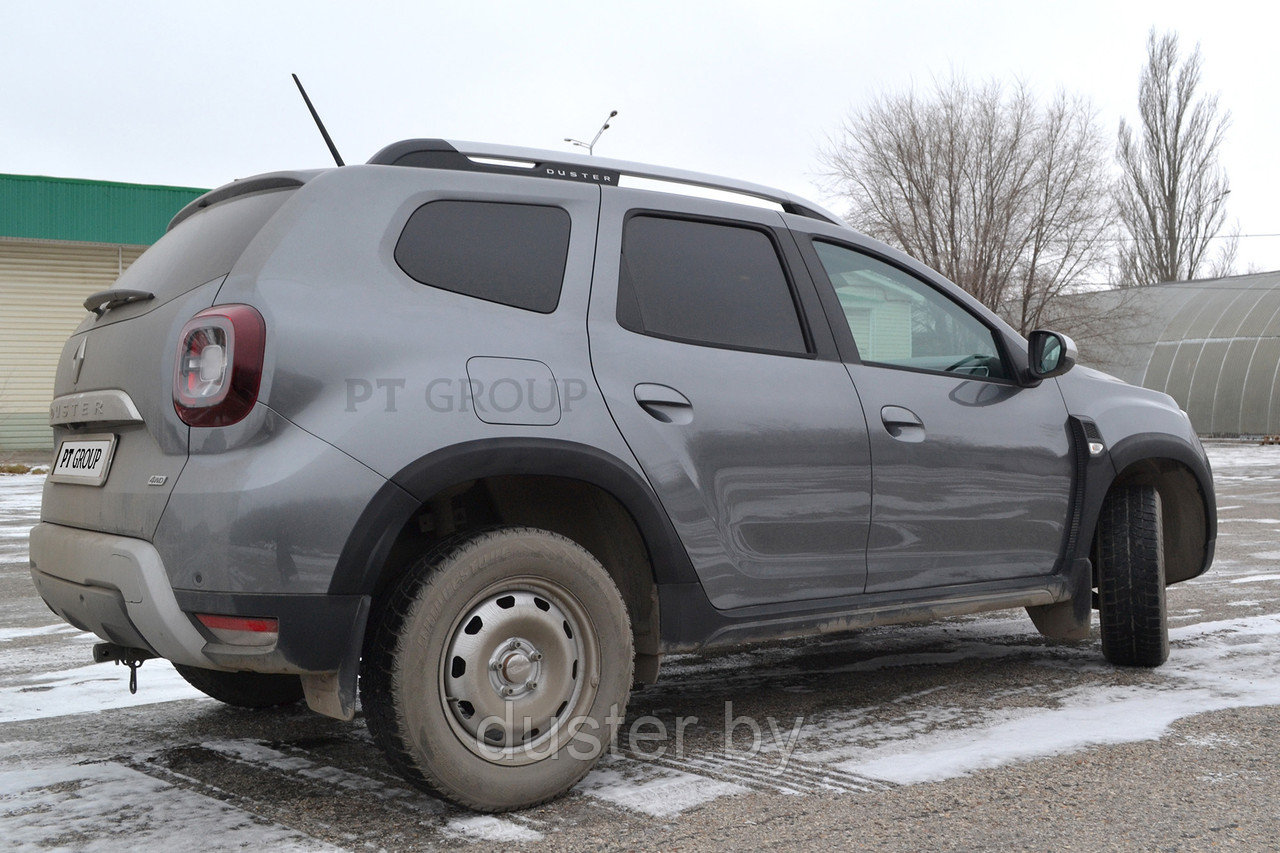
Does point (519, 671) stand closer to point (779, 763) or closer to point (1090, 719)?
point (779, 763)

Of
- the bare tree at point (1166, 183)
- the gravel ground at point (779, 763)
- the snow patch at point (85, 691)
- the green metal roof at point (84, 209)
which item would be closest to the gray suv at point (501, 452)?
the gravel ground at point (779, 763)

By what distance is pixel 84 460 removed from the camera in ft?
11.5

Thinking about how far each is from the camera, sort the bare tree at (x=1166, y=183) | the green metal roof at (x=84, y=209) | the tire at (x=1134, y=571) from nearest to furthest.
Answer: the tire at (x=1134, y=571) → the green metal roof at (x=84, y=209) → the bare tree at (x=1166, y=183)

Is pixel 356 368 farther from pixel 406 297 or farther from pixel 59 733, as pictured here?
pixel 59 733

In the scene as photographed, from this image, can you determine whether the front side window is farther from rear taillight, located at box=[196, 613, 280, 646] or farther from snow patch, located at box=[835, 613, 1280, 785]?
rear taillight, located at box=[196, 613, 280, 646]

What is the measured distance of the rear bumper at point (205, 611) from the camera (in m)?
2.97

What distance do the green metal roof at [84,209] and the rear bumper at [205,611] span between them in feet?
72.4

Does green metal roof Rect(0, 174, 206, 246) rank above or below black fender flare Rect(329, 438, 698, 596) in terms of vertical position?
above

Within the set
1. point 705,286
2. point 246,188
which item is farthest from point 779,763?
point 246,188

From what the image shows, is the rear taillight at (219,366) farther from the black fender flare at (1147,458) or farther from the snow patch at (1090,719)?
the black fender flare at (1147,458)

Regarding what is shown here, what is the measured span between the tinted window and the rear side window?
0.24 m

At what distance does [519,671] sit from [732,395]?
1.08 m

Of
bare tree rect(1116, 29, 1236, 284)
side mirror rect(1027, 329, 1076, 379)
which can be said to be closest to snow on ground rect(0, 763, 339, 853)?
side mirror rect(1027, 329, 1076, 379)

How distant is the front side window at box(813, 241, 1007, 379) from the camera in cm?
430
